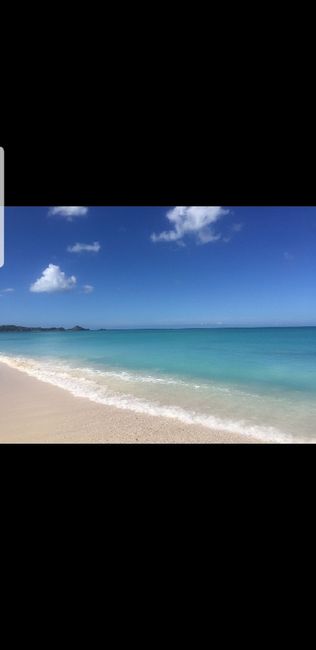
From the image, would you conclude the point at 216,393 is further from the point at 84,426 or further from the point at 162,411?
the point at 84,426

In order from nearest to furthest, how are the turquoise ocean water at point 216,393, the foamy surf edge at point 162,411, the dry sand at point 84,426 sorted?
the dry sand at point 84,426, the foamy surf edge at point 162,411, the turquoise ocean water at point 216,393

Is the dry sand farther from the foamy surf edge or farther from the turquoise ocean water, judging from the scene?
the turquoise ocean water

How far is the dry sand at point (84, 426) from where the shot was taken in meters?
3.27

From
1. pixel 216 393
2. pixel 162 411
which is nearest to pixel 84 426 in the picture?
pixel 162 411

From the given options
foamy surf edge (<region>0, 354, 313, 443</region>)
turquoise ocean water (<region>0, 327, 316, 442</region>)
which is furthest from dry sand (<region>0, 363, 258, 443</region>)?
turquoise ocean water (<region>0, 327, 316, 442</region>)

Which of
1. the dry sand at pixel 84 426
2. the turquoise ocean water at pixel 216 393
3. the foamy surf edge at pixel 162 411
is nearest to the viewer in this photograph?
the dry sand at pixel 84 426

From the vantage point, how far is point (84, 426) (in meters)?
3.63

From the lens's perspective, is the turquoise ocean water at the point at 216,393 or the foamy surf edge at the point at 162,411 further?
the turquoise ocean water at the point at 216,393

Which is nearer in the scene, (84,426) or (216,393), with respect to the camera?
(84,426)

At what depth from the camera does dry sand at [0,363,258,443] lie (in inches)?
129

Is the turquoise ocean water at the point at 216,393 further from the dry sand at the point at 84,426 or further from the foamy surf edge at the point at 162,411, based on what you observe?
the dry sand at the point at 84,426

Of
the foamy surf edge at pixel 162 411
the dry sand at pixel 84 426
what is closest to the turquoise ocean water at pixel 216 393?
the foamy surf edge at pixel 162 411
